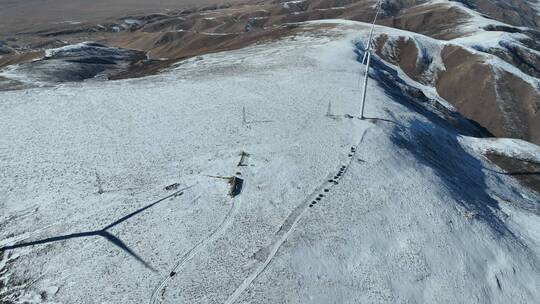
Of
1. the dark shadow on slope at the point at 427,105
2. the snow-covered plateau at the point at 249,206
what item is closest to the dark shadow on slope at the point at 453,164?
the snow-covered plateau at the point at 249,206

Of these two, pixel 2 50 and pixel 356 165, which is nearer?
pixel 356 165

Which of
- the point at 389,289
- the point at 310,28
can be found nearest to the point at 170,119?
the point at 389,289

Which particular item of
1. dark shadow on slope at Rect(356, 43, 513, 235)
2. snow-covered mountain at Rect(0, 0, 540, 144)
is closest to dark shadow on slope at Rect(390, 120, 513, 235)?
dark shadow on slope at Rect(356, 43, 513, 235)

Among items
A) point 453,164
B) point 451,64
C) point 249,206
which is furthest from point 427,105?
point 249,206

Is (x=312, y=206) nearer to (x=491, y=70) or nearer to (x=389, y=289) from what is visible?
(x=389, y=289)

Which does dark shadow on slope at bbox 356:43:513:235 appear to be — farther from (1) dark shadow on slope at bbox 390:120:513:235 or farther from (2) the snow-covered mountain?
(2) the snow-covered mountain

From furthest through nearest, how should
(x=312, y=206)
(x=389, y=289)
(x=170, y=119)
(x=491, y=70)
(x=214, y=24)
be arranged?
(x=214, y=24), (x=491, y=70), (x=170, y=119), (x=312, y=206), (x=389, y=289)

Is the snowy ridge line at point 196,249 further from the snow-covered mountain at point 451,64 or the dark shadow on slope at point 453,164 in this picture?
the snow-covered mountain at point 451,64
